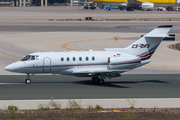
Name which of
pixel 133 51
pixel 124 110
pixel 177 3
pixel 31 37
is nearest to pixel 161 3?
pixel 177 3

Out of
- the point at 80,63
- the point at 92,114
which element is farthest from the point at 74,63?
the point at 92,114

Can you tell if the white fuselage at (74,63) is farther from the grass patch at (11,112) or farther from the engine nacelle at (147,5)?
the engine nacelle at (147,5)

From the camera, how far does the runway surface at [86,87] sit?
20370 millimetres

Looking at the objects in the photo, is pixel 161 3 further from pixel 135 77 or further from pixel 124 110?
pixel 124 110

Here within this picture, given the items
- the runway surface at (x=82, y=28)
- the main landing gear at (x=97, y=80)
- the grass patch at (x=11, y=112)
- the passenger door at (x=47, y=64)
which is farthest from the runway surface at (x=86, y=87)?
the runway surface at (x=82, y=28)

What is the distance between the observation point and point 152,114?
15.2m

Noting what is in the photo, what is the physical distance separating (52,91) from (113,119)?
847cm

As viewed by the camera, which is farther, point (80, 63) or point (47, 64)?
point (80, 63)

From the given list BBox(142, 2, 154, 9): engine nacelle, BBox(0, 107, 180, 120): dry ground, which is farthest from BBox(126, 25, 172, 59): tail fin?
BBox(142, 2, 154, 9): engine nacelle

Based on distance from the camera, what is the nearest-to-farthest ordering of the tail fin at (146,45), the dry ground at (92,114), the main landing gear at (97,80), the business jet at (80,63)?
the dry ground at (92,114)
the business jet at (80,63)
the main landing gear at (97,80)
the tail fin at (146,45)

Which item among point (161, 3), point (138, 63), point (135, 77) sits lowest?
point (135, 77)

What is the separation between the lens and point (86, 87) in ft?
76.2

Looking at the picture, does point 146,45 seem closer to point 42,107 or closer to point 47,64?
point 47,64

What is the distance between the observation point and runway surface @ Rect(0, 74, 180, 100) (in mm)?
20370
